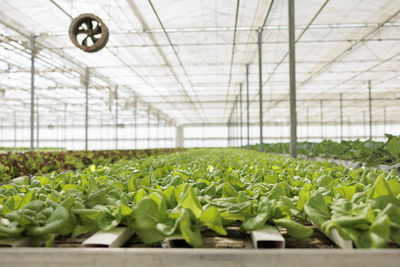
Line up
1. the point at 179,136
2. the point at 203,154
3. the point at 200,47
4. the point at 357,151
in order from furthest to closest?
the point at 179,136
the point at 200,47
the point at 203,154
the point at 357,151

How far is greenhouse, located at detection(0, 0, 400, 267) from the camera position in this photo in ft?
2.94

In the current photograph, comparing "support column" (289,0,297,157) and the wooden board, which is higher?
"support column" (289,0,297,157)

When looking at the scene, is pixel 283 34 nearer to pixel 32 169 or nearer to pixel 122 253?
pixel 32 169

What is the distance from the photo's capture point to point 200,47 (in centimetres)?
1182

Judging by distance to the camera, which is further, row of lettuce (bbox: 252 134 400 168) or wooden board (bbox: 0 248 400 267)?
row of lettuce (bbox: 252 134 400 168)

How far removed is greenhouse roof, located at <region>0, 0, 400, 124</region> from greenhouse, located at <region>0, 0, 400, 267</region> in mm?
80

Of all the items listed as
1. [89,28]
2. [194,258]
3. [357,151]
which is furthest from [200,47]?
[194,258]

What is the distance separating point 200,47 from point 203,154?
6.70m

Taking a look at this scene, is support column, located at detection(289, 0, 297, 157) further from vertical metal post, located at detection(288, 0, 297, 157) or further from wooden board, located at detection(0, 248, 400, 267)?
wooden board, located at detection(0, 248, 400, 267)

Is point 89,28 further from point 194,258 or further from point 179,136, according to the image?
point 179,136

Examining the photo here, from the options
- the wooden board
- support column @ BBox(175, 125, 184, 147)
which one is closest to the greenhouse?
the wooden board

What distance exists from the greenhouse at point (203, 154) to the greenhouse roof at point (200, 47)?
0.08 metres

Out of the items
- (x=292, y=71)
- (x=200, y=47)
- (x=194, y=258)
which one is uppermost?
(x=200, y=47)

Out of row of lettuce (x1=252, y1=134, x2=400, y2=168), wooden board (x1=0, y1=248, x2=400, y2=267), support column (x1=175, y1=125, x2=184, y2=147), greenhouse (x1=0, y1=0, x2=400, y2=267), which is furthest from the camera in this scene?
support column (x1=175, y1=125, x2=184, y2=147)
